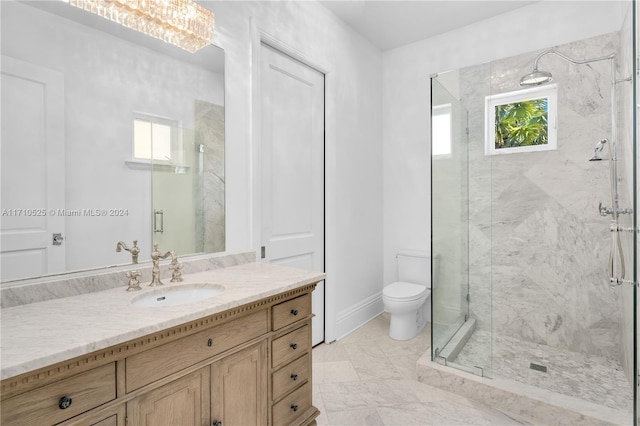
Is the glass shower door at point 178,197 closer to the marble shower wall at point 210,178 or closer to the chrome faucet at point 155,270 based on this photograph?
the marble shower wall at point 210,178

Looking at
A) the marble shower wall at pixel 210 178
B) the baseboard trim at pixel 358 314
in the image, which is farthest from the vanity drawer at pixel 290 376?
the baseboard trim at pixel 358 314

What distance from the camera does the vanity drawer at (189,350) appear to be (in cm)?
101

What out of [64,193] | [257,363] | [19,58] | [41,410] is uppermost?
[19,58]

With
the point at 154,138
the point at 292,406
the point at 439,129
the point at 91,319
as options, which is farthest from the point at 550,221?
the point at 91,319

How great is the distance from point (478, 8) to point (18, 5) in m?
3.08

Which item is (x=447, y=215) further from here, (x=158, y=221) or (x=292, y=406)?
(x=158, y=221)

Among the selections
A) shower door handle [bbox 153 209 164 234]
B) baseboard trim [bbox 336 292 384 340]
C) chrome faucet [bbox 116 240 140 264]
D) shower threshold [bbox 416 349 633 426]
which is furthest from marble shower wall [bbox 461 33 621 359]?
chrome faucet [bbox 116 240 140 264]

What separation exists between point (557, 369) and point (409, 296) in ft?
3.50

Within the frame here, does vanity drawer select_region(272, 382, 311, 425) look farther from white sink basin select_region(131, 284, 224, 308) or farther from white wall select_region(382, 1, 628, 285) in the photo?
white wall select_region(382, 1, 628, 285)

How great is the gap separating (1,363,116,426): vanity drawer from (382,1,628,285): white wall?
2884mm

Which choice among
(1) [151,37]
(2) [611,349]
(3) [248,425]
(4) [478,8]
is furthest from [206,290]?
(4) [478,8]

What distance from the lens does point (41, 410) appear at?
0.82 meters

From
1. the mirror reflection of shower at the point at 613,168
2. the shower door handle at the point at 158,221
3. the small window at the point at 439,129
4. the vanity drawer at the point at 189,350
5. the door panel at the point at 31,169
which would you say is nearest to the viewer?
the vanity drawer at the point at 189,350

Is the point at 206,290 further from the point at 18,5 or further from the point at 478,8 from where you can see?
the point at 478,8
